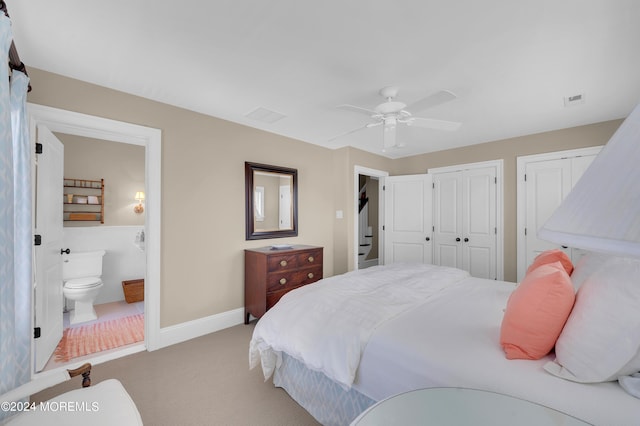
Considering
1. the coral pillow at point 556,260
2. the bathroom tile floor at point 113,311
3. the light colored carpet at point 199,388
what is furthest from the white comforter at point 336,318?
the bathroom tile floor at point 113,311

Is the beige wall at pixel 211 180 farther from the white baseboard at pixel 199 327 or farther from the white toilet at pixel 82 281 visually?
the white toilet at pixel 82 281

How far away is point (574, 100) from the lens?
2.73 m

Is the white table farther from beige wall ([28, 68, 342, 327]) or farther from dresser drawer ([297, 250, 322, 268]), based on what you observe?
beige wall ([28, 68, 342, 327])

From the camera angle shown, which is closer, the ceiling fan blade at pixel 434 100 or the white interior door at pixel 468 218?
the ceiling fan blade at pixel 434 100

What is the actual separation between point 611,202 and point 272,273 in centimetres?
300

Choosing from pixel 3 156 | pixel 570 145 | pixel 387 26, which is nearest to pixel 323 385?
pixel 3 156

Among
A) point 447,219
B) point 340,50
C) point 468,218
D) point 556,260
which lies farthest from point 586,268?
point 447,219

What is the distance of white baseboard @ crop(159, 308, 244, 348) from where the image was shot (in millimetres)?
2791

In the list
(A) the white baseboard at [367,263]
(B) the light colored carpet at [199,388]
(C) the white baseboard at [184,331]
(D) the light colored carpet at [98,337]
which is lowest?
(B) the light colored carpet at [199,388]

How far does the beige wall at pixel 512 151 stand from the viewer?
3.43 m

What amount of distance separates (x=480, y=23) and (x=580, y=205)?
6.06ft

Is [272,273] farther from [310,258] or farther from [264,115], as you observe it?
[264,115]

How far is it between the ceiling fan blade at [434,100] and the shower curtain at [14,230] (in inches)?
100

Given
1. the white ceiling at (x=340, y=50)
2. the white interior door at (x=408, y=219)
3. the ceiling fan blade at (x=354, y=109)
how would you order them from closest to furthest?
1. the white ceiling at (x=340, y=50)
2. the ceiling fan blade at (x=354, y=109)
3. the white interior door at (x=408, y=219)
